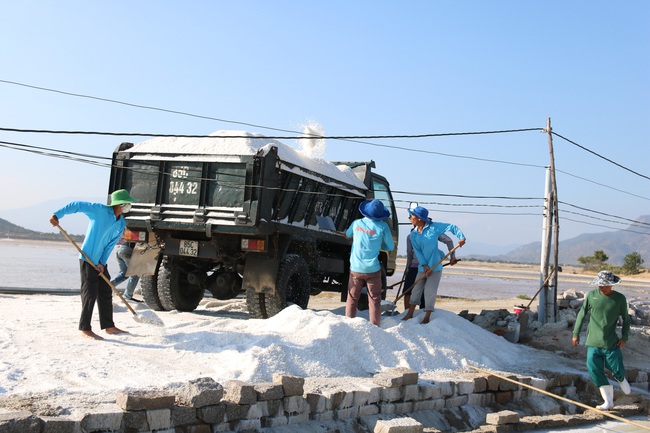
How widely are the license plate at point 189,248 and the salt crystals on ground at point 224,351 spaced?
2.78 ft

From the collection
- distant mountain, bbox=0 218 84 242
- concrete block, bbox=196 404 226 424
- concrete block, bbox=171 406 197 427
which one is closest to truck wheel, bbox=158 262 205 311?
concrete block, bbox=196 404 226 424

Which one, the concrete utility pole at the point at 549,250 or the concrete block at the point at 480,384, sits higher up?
the concrete utility pole at the point at 549,250

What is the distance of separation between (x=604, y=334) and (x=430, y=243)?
8.69 ft

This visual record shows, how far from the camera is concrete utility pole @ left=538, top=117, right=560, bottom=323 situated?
1211cm

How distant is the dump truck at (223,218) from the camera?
888 centimetres

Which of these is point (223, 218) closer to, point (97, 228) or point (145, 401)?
point (97, 228)

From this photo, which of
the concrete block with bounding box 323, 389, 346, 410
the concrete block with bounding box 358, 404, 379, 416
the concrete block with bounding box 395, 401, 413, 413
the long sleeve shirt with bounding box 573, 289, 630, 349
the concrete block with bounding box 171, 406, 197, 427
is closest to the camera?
the concrete block with bounding box 171, 406, 197, 427

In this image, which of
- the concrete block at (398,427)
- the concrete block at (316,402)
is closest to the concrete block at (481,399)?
the concrete block at (398,427)

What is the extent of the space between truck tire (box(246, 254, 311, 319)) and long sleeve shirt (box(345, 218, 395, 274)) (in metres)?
1.09

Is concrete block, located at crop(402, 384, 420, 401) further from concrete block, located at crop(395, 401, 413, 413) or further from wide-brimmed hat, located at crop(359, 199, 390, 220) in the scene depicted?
wide-brimmed hat, located at crop(359, 199, 390, 220)

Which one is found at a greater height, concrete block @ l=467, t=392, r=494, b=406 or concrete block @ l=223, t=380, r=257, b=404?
concrete block @ l=223, t=380, r=257, b=404

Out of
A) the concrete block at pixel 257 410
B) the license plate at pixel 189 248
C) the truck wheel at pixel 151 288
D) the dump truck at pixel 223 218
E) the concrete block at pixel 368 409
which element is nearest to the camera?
the concrete block at pixel 257 410

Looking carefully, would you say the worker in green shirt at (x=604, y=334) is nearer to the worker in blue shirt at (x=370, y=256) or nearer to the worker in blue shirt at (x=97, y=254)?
the worker in blue shirt at (x=370, y=256)

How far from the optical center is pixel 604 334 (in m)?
7.21
